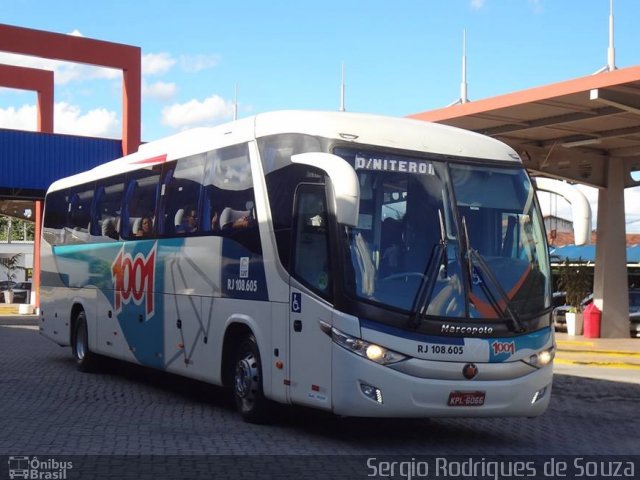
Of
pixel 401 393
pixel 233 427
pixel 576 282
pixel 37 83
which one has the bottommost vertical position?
pixel 233 427

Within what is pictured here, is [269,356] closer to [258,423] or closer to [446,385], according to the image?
[258,423]

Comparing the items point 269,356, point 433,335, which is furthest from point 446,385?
point 269,356

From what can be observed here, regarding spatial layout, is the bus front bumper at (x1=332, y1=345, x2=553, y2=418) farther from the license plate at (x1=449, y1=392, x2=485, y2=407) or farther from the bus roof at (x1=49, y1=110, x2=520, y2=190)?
the bus roof at (x1=49, y1=110, x2=520, y2=190)

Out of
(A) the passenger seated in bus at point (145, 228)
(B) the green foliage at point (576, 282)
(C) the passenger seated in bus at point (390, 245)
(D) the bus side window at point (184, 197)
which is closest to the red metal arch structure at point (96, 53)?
(B) the green foliage at point (576, 282)

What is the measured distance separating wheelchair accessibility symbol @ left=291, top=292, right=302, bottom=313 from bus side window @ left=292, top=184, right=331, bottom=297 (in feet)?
0.55

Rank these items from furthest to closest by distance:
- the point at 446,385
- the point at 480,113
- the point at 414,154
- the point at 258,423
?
the point at 480,113 < the point at 258,423 < the point at 414,154 < the point at 446,385

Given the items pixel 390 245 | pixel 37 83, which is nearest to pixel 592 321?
pixel 390 245

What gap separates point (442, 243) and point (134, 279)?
632cm

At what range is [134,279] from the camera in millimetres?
14734

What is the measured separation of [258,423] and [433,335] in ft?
8.26

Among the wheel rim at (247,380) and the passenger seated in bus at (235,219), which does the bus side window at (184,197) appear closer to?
the passenger seated in bus at (235,219)

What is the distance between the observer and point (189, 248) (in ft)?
41.9

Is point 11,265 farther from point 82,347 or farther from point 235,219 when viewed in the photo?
point 235,219

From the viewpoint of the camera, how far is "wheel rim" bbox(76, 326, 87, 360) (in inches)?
668
